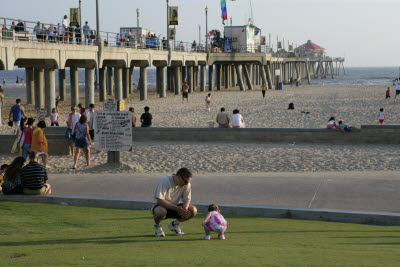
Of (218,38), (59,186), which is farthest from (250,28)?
(59,186)

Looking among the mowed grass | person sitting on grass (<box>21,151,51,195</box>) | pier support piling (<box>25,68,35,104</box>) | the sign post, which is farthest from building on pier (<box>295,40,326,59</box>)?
the mowed grass

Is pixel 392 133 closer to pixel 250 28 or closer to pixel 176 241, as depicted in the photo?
pixel 176 241

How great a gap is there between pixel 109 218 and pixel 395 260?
4.09m

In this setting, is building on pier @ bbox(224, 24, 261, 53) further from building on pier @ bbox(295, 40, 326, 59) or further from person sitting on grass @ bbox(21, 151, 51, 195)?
building on pier @ bbox(295, 40, 326, 59)

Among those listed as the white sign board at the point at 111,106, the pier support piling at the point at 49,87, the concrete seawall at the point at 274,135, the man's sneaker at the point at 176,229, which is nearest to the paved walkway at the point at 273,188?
the white sign board at the point at 111,106

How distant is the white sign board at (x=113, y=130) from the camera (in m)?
13.4

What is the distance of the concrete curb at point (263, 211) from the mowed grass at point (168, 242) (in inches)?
9.2

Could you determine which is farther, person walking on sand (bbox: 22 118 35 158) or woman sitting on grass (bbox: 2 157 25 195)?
person walking on sand (bbox: 22 118 35 158)

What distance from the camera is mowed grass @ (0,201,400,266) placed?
5.55m

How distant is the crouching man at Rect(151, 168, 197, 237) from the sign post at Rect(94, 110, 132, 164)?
21.9 feet

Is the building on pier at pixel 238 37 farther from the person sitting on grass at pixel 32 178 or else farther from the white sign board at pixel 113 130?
the person sitting on grass at pixel 32 178

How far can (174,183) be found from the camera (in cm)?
659

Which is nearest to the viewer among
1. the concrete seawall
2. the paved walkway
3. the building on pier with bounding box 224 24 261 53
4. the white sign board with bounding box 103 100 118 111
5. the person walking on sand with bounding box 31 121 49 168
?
the paved walkway

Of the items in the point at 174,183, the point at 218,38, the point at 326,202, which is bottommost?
the point at 326,202
